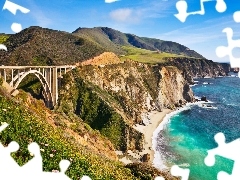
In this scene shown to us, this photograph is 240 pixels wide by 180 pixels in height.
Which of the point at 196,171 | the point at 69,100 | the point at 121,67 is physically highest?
the point at 121,67

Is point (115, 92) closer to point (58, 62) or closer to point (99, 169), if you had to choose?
point (58, 62)

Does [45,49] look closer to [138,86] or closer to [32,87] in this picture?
[32,87]

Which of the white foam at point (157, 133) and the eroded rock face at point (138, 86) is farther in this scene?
the eroded rock face at point (138, 86)

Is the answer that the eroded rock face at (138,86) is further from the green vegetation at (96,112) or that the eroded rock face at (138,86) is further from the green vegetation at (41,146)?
the green vegetation at (41,146)

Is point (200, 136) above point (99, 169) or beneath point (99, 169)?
beneath

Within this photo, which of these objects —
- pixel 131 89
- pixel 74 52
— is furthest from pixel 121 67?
pixel 74 52

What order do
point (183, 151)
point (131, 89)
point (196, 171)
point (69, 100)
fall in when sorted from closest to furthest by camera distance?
point (196, 171) → point (183, 151) → point (69, 100) → point (131, 89)

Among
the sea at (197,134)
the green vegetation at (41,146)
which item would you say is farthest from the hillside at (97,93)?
the sea at (197,134)
